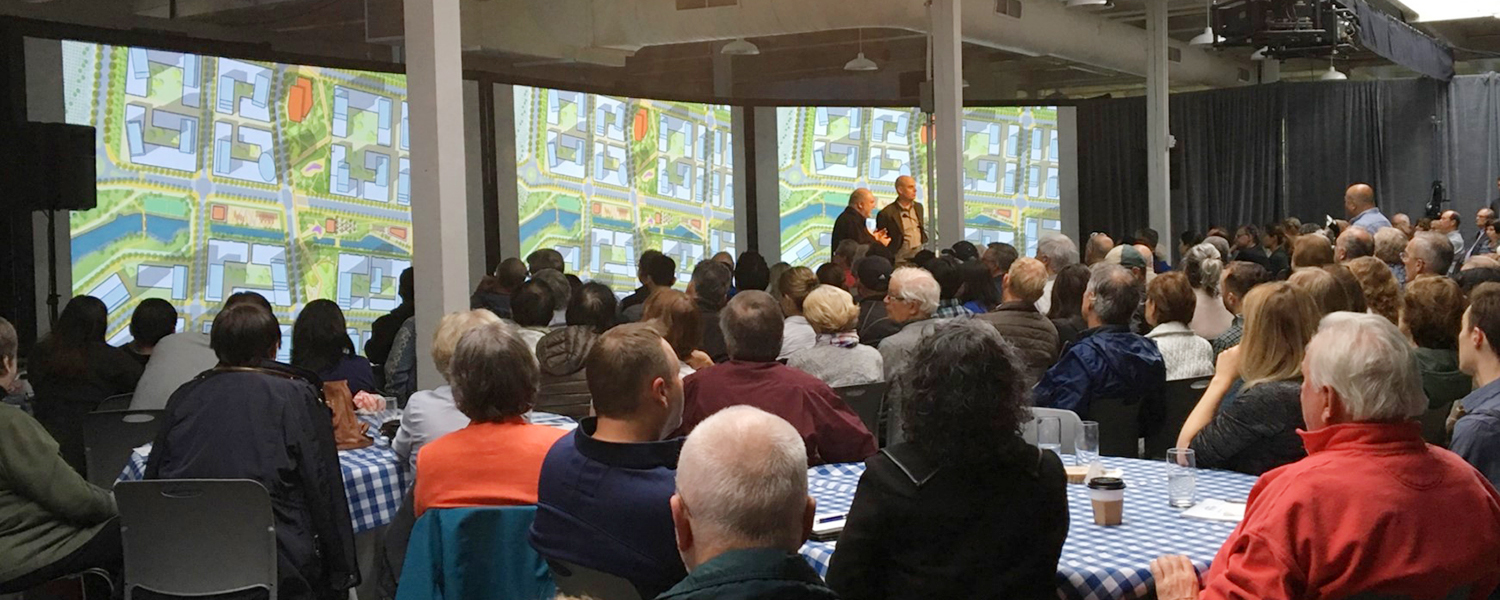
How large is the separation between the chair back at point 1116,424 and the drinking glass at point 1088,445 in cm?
102

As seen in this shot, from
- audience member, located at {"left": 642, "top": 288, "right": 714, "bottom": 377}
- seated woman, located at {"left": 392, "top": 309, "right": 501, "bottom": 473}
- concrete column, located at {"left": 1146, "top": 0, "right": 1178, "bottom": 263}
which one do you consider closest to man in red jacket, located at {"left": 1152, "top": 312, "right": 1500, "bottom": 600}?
seated woman, located at {"left": 392, "top": 309, "right": 501, "bottom": 473}

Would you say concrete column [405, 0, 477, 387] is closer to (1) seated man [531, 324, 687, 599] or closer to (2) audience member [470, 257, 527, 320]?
(2) audience member [470, 257, 527, 320]

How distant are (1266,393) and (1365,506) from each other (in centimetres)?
115

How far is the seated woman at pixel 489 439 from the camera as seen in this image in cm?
309

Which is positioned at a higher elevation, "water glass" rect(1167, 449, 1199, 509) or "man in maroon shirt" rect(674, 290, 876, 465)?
"man in maroon shirt" rect(674, 290, 876, 465)

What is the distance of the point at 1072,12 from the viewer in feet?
46.8

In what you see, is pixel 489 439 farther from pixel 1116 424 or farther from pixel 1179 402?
pixel 1179 402

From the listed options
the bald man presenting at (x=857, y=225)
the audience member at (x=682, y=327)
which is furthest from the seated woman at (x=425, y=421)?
the bald man presenting at (x=857, y=225)

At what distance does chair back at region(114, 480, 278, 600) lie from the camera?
3461 mm

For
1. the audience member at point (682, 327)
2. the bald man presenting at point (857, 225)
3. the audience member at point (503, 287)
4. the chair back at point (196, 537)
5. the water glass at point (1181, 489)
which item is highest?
the bald man presenting at point (857, 225)

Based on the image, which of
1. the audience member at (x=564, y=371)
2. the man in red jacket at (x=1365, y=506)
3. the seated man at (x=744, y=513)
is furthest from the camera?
the audience member at (x=564, y=371)

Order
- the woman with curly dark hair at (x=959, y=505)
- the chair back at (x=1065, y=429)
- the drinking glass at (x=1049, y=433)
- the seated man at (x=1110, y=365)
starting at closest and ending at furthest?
the woman with curly dark hair at (x=959, y=505), the drinking glass at (x=1049, y=433), the chair back at (x=1065, y=429), the seated man at (x=1110, y=365)

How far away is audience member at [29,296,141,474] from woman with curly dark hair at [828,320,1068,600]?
357 centimetres

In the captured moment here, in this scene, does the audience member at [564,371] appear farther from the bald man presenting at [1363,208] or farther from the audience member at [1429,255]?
Result: the bald man presenting at [1363,208]
